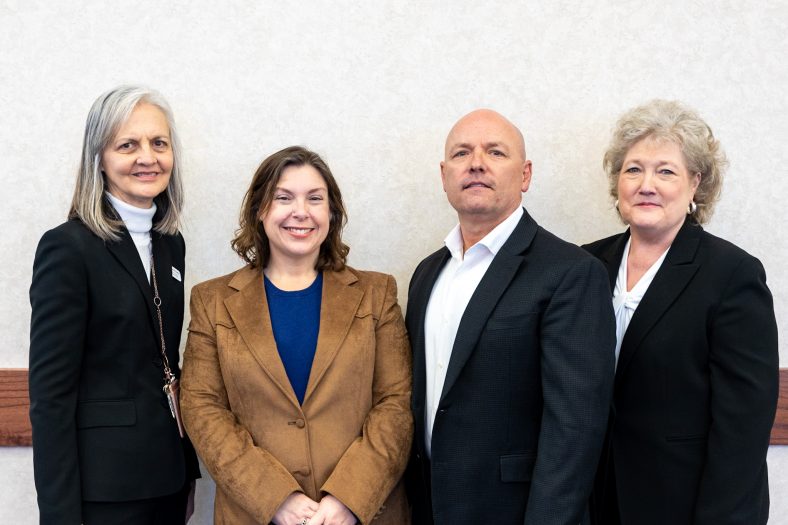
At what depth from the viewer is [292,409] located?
1858mm

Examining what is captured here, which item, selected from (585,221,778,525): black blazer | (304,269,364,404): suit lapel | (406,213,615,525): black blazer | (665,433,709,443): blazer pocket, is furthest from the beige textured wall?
(665,433,709,443): blazer pocket

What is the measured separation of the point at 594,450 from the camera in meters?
1.70

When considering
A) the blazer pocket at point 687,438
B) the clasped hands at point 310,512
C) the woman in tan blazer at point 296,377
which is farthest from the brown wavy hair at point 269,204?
the blazer pocket at point 687,438

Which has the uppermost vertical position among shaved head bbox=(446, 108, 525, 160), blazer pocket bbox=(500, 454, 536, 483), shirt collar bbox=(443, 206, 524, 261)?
shaved head bbox=(446, 108, 525, 160)

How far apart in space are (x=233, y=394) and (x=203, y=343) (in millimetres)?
174

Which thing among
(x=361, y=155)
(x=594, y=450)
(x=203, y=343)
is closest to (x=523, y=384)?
(x=594, y=450)

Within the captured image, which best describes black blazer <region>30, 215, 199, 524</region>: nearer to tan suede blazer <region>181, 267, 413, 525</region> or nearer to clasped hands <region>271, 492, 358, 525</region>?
tan suede blazer <region>181, 267, 413, 525</region>

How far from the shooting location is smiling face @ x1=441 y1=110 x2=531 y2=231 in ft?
6.24

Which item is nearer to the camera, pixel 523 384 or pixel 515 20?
pixel 523 384

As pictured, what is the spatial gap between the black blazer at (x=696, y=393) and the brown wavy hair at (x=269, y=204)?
934 mm

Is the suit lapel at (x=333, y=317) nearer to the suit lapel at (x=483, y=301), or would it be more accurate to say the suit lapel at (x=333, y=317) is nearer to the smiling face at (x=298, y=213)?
the smiling face at (x=298, y=213)

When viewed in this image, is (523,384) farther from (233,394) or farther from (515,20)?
(515,20)

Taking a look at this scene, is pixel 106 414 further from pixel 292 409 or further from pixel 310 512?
pixel 310 512

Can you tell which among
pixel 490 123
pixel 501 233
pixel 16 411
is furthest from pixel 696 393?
pixel 16 411
